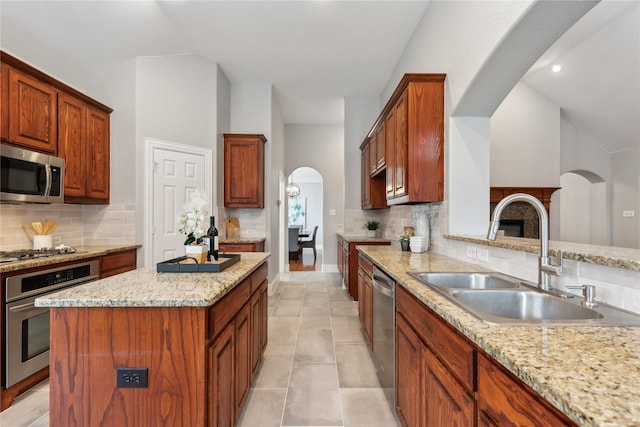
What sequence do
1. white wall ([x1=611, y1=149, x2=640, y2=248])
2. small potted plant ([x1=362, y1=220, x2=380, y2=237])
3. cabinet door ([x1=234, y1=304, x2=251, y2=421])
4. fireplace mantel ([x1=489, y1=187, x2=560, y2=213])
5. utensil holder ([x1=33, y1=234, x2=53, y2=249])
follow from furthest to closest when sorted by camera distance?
white wall ([x1=611, y1=149, x2=640, y2=248]) < fireplace mantel ([x1=489, y1=187, x2=560, y2=213]) < small potted plant ([x1=362, y1=220, x2=380, y2=237]) < utensil holder ([x1=33, y1=234, x2=53, y2=249]) < cabinet door ([x1=234, y1=304, x2=251, y2=421])

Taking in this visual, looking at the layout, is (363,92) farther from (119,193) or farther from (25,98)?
(25,98)

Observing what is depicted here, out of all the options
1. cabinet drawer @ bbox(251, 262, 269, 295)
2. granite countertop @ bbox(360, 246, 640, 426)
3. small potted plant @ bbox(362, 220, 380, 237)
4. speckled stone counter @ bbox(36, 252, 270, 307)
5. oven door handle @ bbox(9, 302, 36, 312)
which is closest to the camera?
granite countertop @ bbox(360, 246, 640, 426)

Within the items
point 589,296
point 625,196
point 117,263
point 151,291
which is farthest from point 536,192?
point 117,263

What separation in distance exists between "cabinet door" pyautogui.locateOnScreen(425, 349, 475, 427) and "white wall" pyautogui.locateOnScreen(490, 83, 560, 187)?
507 cm

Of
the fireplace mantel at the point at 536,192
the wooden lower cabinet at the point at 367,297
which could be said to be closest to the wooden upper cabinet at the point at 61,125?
the wooden lower cabinet at the point at 367,297

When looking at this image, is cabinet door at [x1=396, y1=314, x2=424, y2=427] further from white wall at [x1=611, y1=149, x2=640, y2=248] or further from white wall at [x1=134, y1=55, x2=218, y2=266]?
white wall at [x1=611, y1=149, x2=640, y2=248]

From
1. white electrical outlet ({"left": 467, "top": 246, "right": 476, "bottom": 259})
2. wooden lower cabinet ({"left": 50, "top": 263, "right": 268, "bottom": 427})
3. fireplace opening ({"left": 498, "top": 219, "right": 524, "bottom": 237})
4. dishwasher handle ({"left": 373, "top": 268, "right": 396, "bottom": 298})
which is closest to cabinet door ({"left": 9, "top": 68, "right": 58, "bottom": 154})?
wooden lower cabinet ({"left": 50, "top": 263, "right": 268, "bottom": 427})

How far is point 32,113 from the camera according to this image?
253cm

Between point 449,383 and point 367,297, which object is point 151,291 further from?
point 367,297

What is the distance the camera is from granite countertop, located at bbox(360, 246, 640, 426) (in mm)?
539

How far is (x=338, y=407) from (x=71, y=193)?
3.17 meters

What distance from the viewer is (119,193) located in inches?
143

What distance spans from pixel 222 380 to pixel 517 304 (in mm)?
1420

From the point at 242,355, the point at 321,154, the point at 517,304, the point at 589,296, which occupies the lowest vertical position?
the point at 242,355
